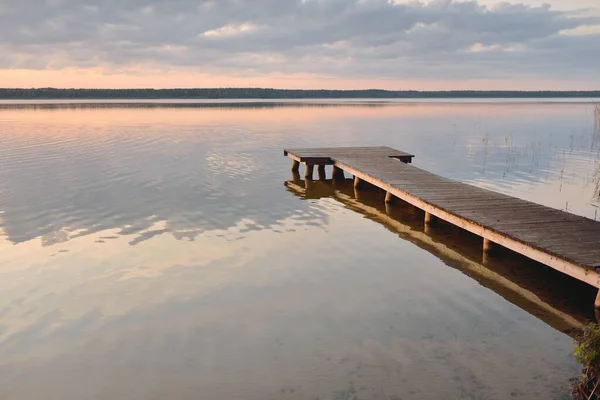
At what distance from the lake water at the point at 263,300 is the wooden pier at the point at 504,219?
57cm

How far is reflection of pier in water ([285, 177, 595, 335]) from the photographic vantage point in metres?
7.14

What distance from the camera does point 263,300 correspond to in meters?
7.39

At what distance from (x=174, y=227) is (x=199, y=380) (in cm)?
581

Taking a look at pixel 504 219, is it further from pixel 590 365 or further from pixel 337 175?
pixel 337 175

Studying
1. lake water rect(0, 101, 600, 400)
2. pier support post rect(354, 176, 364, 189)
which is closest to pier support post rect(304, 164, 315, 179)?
lake water rect(0, 101, 600, 400)

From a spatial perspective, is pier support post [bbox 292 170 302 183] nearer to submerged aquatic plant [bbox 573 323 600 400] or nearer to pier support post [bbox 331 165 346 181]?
pier support post [bbox 331 165 346 181]

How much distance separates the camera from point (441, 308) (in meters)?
7.13

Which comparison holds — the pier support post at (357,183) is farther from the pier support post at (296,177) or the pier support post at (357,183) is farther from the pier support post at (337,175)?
the pier support post at (296,177)

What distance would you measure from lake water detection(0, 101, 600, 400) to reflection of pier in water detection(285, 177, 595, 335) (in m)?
0.04

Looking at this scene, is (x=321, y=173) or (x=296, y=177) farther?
(x=321, y=173)

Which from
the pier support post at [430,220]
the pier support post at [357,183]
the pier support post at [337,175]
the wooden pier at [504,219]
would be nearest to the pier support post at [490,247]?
the wooden pier at [504,219]

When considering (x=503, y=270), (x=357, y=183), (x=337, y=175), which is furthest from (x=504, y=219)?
(x=337, y=175)

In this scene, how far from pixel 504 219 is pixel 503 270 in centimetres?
91

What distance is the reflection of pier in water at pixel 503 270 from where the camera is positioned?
23.4 ft
